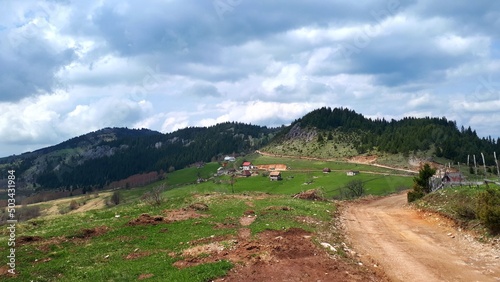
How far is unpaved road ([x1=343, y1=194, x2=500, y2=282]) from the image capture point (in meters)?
17.5

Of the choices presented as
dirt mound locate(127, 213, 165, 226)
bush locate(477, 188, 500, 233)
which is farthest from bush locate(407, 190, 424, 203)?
dirt mound locate(127, 213, 165, 226)

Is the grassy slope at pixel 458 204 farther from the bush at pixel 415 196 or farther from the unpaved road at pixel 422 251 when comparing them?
the bush at pixel 415 196

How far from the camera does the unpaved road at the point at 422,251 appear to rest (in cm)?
1752

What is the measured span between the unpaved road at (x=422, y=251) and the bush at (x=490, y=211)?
1388mm

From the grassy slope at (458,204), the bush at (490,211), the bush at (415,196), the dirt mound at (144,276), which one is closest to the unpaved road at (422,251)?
the grassy slope at (458,204)

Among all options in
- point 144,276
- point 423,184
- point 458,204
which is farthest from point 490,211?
point 423,184

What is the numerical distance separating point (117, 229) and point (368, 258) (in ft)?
57.6

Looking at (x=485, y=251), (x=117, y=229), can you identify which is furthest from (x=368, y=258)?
(x=117, y=229)

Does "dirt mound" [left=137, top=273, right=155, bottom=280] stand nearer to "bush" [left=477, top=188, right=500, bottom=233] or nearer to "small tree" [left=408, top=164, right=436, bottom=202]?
"bush" [left=477, top=188, right=500, bottom=233]

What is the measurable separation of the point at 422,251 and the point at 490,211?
5.18 m

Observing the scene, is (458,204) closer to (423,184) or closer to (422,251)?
(422,251)

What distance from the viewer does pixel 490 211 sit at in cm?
2308

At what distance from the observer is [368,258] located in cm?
2034

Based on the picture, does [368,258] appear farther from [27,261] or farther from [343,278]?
[27,261]
